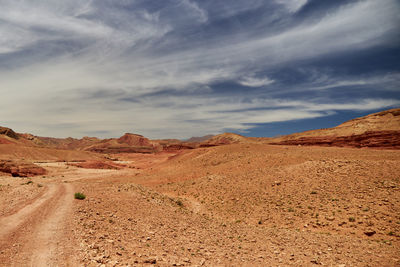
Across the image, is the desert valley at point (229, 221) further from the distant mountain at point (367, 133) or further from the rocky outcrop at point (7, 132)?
the rocky outcrop at point (7, 132)

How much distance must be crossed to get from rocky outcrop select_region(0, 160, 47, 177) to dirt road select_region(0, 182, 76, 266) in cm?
3299

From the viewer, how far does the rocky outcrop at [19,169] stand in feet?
121

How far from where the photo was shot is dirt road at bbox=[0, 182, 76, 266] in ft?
23.1

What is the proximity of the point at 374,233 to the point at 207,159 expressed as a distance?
28.5 m

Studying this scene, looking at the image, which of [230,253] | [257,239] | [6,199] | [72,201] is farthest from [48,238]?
[257,239]

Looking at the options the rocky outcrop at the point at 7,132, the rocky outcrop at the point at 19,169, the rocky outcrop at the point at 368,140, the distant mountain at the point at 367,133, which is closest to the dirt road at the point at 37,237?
the rocky outcrop at the point at 19,169

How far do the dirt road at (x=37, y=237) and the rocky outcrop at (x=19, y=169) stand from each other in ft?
108

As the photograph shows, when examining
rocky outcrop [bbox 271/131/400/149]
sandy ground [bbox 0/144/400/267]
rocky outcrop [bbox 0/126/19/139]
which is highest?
rocky outcrop [bbox 0/126/19/139]

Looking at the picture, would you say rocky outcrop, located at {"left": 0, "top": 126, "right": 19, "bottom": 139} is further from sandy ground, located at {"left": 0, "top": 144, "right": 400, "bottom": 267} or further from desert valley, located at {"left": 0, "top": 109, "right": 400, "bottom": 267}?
sandy ground, located at {"left": 0, "top": 144, "right": 400, "bottom": 267}

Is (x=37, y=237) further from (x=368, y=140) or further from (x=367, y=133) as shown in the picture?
(x=367, y=133)

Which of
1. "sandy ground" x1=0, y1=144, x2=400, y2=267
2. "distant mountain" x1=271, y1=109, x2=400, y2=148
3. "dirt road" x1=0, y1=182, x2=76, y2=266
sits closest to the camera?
"dirt road" x1=0, y1=182, x2=76, y2=266

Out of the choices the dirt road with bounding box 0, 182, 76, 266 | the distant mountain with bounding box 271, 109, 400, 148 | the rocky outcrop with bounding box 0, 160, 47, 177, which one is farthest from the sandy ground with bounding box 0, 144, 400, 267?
the distant mountain with bounding box 271, 109, 400, 148

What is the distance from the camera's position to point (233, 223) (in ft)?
54.6

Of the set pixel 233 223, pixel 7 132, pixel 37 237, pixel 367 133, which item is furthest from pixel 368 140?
pixel 7 132
